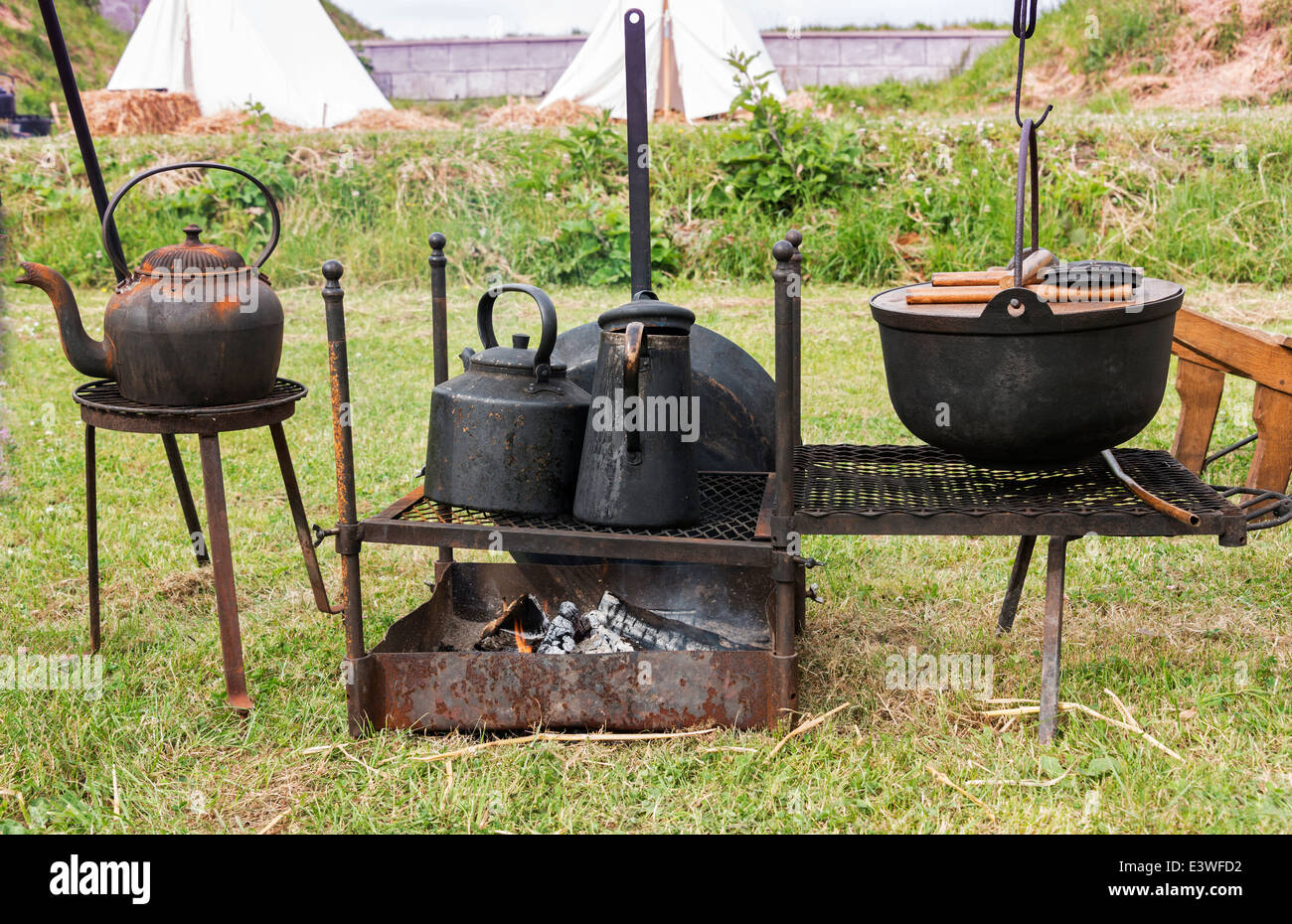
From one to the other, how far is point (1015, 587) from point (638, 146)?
164cm

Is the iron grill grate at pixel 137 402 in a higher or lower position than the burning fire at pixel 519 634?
higher

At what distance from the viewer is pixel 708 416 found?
3.27 m

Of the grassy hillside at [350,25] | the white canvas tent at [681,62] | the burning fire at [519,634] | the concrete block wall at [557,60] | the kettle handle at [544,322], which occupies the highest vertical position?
the grassy hillside at [350,25]

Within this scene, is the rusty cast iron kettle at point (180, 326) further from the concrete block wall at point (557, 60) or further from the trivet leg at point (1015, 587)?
the concrete block wall at point (557, 60)

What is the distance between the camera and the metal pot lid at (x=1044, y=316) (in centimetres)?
226

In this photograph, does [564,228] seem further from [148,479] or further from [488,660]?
[488,660]

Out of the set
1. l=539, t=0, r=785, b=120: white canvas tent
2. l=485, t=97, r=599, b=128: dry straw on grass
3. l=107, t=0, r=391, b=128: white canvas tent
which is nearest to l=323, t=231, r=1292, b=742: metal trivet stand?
l=485, t=97, r=599, b=128: dry straw on grass

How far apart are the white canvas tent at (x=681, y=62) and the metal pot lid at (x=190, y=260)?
35.2ft

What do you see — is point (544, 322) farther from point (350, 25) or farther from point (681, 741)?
point (350, 25)

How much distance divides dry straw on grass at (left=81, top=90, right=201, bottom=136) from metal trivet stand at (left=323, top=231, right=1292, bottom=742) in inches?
455

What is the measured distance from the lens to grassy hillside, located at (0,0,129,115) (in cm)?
1723

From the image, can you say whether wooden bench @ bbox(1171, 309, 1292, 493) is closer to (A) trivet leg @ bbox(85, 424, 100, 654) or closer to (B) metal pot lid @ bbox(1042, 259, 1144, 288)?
(B) metal pot lid @ bbox(1042, 259, 1144, 288)

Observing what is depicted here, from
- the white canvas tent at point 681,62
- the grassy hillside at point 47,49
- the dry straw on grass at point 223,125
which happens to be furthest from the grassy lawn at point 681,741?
the grassy hillside at point 47,49
